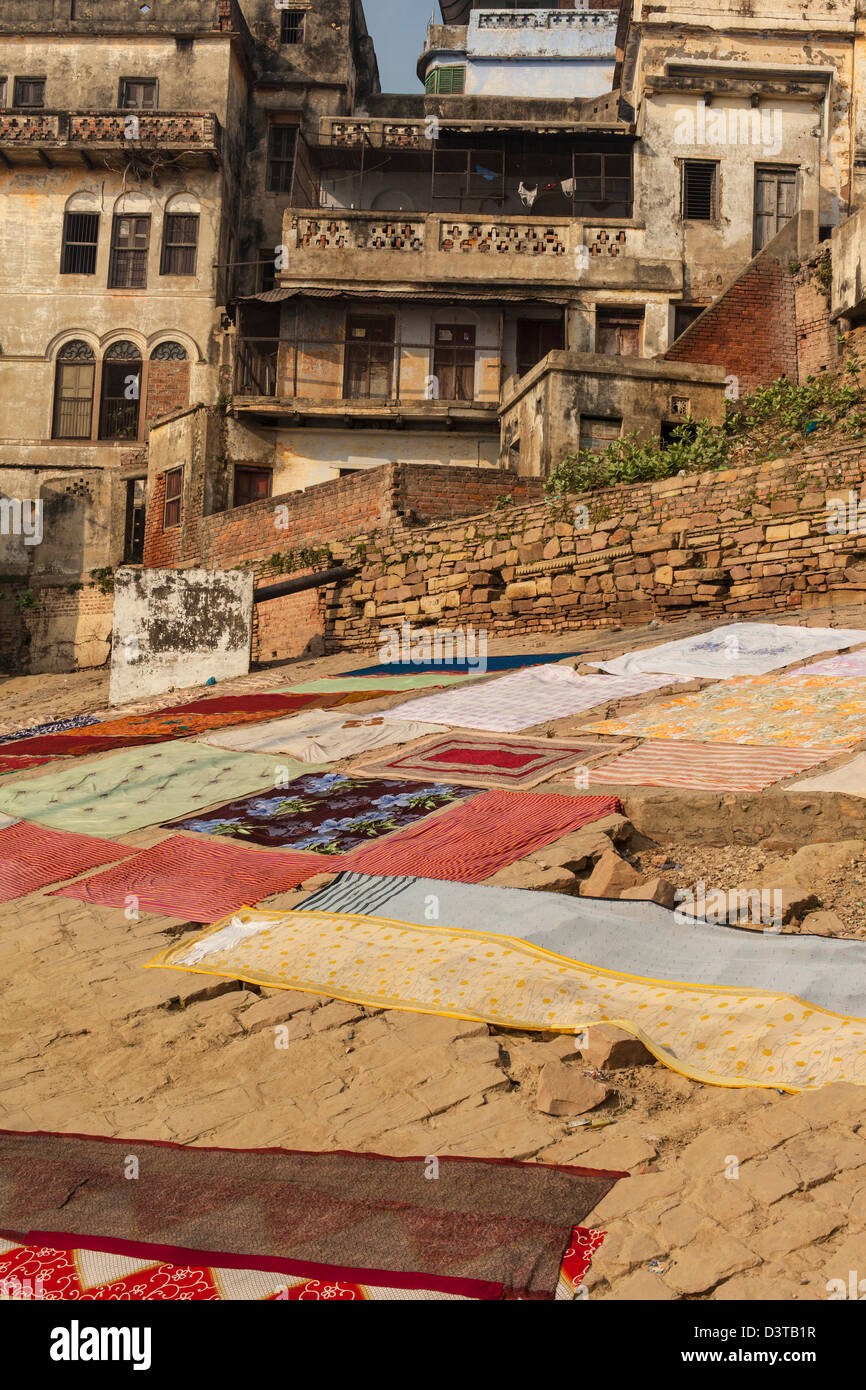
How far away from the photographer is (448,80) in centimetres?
2867

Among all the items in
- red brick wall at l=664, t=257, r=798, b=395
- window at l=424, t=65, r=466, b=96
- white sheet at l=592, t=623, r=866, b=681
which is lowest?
white sheet at l=592, t=623, r=866, b=681

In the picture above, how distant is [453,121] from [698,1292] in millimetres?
25526

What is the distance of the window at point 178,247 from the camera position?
2514 cm

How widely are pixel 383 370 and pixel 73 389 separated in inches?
280

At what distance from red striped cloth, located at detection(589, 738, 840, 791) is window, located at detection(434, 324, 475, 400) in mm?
16662

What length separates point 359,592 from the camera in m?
15.8

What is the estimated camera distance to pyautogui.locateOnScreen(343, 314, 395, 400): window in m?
23.1

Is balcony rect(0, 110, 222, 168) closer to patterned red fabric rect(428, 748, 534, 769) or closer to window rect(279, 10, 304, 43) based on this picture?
window rect(279, 10, 304, 43)

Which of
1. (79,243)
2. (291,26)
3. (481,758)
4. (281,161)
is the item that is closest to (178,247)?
(79,243)

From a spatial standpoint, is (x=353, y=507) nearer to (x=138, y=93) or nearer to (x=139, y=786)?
(x=139, y=786)

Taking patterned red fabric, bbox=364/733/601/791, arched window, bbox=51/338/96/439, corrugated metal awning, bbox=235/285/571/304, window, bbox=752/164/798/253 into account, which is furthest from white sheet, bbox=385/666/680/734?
arched window, bbox=51/338/96/439

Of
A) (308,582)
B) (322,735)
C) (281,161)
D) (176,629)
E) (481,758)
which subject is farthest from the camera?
(281,161)

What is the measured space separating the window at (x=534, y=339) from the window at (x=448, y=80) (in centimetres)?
937

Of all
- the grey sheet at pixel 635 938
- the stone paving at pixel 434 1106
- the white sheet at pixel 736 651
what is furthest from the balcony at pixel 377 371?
the stone paving at pixel 434 1106
